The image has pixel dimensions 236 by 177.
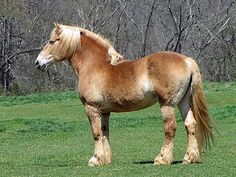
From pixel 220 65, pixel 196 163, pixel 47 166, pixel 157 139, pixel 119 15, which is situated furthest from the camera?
pixel 119 15

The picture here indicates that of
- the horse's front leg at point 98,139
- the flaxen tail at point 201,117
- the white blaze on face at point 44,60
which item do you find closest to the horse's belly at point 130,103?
the horse's front leg at point 98,139

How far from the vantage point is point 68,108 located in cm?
2548

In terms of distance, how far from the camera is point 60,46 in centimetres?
1074

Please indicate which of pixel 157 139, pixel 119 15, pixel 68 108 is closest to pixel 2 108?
pixel 68 108

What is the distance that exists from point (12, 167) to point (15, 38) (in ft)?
119

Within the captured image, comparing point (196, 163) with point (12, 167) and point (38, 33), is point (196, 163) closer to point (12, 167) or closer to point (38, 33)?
point (12, 167)

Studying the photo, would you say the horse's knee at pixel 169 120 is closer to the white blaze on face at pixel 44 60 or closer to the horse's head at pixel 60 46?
the horse's head at pixel 60 46

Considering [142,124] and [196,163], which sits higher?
[196,163]

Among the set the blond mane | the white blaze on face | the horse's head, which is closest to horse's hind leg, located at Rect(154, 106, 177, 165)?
the blond mane

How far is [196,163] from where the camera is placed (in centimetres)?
970

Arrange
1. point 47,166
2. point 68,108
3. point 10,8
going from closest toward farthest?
1. point 47,166
2. point 68,108
3. point 10,8

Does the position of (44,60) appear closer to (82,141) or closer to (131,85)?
(131,85)

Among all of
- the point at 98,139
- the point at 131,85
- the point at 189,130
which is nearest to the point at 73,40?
the point at 131,85

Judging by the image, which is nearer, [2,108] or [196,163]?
[196,163]
